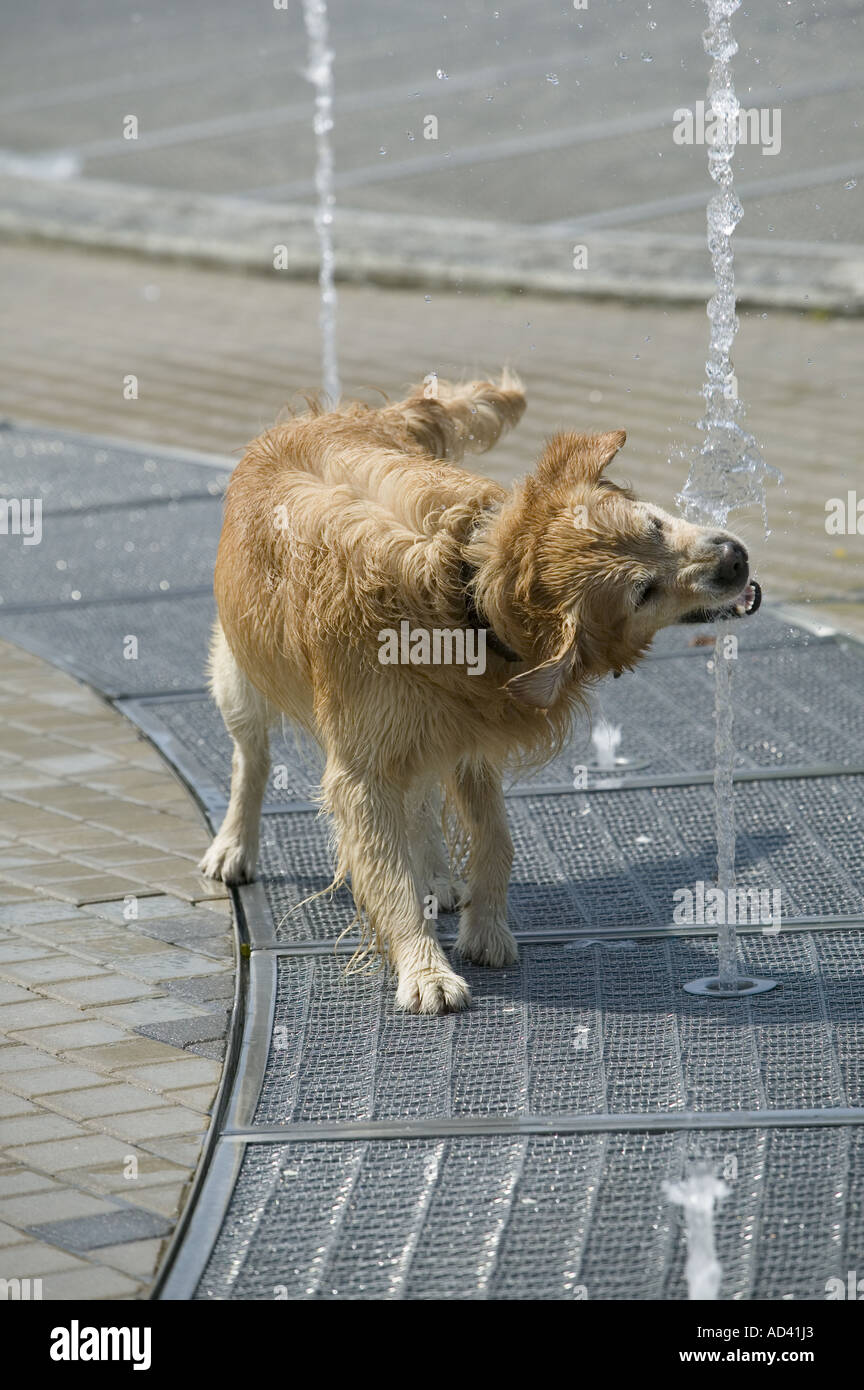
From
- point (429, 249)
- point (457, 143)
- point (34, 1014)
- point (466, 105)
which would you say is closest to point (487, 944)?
point (34, 1014)

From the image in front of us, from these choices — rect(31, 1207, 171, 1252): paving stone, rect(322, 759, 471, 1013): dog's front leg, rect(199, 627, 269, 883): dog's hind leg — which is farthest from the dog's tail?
rect(31, 1207, 171, 1252): paving stone

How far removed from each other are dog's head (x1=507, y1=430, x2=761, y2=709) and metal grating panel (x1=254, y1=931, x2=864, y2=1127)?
37.4 inches

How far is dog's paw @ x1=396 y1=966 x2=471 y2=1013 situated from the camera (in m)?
4.69

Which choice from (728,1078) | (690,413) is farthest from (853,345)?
(728,1078)

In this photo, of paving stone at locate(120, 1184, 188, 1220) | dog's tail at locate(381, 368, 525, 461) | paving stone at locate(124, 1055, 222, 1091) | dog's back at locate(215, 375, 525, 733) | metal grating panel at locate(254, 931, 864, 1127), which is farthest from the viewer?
dog's tail at locate(381, 368, 525, 461)

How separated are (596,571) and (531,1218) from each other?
4.95ft

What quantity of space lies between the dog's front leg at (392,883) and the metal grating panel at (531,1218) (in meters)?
0.66

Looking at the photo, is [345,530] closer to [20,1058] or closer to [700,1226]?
[20,1058]

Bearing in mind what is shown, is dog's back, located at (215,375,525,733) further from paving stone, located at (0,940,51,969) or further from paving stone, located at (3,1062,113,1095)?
paving stone, located at (3,1062,113,1095)

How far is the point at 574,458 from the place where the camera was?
168 inches

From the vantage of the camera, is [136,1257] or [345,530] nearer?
[136,1257]

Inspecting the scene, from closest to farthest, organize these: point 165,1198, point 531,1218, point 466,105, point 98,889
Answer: point 531,1218 → point 165,1198 → point 98,889 → point 466,105
